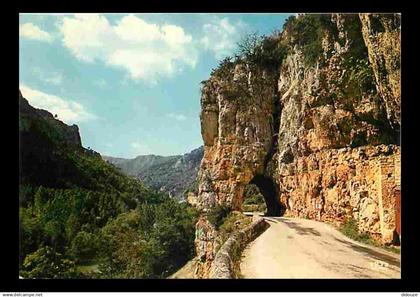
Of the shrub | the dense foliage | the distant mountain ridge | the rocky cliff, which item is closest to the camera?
the rocky cliff

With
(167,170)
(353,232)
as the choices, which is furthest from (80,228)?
(167,170)

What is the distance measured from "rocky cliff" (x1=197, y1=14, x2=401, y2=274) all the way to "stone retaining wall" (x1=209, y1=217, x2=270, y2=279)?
12.5ft

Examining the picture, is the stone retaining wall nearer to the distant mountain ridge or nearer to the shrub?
the shrub

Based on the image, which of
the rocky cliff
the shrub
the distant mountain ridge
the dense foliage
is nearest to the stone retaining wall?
the shrub

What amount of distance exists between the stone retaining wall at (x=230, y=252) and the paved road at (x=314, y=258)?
236mm

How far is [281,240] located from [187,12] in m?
7.96

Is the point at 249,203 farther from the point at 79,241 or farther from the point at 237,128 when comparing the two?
the point at 79,241

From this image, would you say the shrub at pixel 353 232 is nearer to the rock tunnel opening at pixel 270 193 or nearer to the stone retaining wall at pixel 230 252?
the stone retaining wall at pixel 230 252

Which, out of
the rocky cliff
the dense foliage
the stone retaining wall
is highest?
the rocky cliff

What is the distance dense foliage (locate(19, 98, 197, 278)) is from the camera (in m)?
18.3

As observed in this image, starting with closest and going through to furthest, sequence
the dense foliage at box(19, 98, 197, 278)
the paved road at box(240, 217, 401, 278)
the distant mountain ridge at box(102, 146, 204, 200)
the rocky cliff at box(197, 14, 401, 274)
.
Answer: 1. the paved road at box(240, 217, 401, 278)
2. the rocky cliff at box(197, 14, 401, 274)
3. the dense foliage at box(19, 98, 197, 278)
4. the distant mountain ridge at box(102, 146, 204, 200)

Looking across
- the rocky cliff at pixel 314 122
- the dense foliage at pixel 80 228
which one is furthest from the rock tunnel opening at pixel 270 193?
the dense foliage at pixel 80 228

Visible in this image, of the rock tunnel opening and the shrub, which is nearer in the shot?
the shrub
